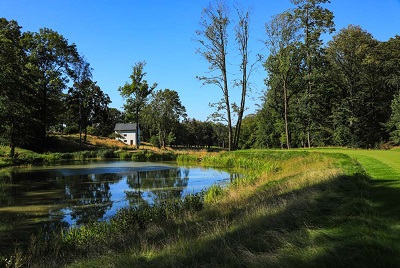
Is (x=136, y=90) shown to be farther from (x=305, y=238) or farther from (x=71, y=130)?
(x=305, y=238)

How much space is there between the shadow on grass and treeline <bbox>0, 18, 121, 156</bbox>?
3028cm

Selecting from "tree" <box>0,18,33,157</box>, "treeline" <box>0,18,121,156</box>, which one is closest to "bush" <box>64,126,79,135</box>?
"treeline" <box>0,18,121,156</box>

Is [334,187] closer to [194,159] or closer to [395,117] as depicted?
[194,159]

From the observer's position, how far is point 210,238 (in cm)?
641

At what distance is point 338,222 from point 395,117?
118 feet

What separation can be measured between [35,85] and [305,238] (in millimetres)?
51555

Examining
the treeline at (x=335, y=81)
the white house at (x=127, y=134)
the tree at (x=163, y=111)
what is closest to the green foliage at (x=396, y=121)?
the treeline at (x=335, y=81)

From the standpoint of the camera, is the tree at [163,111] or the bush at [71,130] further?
the tree at [163,111]

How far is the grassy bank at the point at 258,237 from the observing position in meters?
4.54

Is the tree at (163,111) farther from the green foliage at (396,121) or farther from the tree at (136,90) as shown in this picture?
the green foliage at (396,121)

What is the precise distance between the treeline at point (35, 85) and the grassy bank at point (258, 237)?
27368 millimetres

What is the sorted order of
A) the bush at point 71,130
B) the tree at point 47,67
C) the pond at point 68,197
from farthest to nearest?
the bush at point 71,130
the tree at point 47,67
the pond at point 68,197

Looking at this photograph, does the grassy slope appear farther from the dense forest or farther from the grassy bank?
the dense forest

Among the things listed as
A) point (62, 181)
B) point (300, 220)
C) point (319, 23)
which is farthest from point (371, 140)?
point (300, 220)
